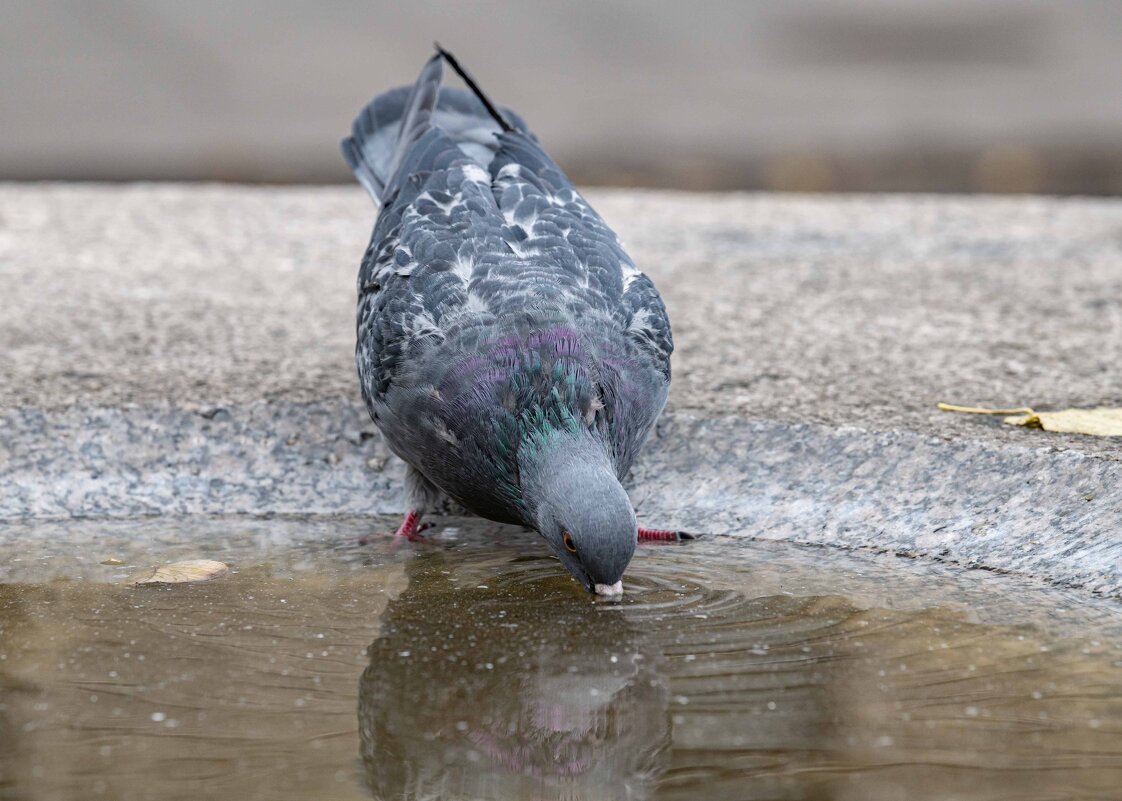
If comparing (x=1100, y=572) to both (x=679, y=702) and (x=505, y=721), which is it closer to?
(x=679, y=702)

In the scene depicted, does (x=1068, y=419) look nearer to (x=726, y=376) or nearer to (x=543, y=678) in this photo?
(x=726, y=376)

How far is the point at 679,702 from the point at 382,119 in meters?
2.78

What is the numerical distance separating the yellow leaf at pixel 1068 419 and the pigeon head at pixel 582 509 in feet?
3.87

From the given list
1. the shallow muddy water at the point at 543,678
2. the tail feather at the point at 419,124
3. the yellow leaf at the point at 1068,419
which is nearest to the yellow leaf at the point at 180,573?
the shallow muddy water at the point at 543,678

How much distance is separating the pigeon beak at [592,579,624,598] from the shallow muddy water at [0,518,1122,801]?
4 centimetres

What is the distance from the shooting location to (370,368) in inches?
135

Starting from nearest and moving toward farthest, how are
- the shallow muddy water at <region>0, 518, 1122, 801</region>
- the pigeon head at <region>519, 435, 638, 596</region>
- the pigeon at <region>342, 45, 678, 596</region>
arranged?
1. the shallow muddy water at <region>0, 518, 1122, 801</region>
2. the pigeon head at <region>519, 435, 638, 596</region>
3. the pigeon at <region>342, 45, 678, 596</region>

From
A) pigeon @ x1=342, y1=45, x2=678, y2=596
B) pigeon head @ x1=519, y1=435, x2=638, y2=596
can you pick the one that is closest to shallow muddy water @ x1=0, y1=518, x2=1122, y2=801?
pigeon head @ x1=519, y1=435, x2=638, y2=596

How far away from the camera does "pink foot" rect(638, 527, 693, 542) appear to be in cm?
335

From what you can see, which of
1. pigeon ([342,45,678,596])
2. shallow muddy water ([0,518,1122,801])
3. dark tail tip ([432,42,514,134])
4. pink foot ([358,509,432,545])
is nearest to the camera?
shallow muddy water ([0,518,1122,801])

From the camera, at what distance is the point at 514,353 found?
123 inches

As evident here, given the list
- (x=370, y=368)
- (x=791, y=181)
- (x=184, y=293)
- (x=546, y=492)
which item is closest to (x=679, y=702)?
(x=546, y=492)

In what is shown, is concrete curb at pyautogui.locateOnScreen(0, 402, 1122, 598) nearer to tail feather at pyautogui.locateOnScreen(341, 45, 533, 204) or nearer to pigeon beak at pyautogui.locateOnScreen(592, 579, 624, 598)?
pigeon beak at pyautogui.locateOnScreen(592, 579, 624, 598)

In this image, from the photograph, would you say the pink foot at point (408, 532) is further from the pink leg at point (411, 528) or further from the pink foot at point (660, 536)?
the pink foot at point (660, 536)
